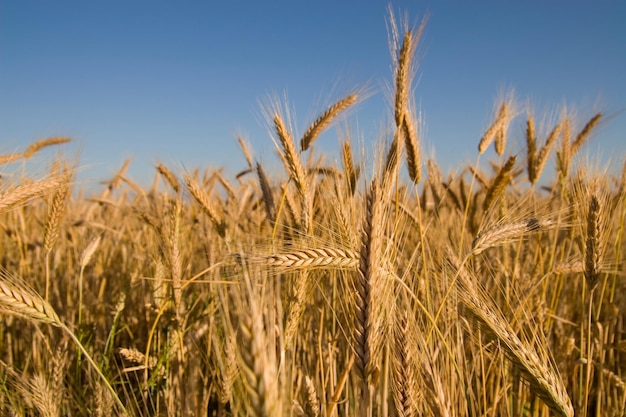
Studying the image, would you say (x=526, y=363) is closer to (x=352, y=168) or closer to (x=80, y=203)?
(x=352, y=168)

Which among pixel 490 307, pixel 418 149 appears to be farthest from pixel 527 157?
pixel 490 307

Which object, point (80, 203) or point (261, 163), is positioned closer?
point (261, 163)

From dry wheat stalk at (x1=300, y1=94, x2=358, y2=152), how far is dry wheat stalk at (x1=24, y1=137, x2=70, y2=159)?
8.14 feet

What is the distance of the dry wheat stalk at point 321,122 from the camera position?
7.07ft

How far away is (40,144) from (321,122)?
2.73 metres

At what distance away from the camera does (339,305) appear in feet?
7.22

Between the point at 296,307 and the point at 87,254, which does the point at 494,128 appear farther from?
the point at 87,254

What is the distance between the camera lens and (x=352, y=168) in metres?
2.04

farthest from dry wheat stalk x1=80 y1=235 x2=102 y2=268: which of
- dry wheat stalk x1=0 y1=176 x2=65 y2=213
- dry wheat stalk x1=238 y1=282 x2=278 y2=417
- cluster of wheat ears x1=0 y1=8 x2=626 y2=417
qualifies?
dry wheat stalk x1=238 y1=282 x2=278 y2=417

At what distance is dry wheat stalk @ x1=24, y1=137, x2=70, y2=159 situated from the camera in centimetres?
332

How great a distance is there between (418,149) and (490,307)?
83cm

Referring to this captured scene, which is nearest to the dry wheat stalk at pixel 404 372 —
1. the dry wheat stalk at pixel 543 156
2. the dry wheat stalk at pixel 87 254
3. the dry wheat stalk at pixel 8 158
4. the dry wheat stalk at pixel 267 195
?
the dry wheat stalk at pixel 267 195

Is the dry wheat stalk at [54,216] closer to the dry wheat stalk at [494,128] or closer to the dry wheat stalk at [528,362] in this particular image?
the dry wheat stalk at [528,362]

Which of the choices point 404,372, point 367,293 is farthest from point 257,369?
point 404,372
